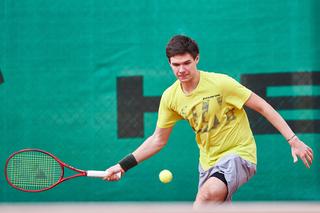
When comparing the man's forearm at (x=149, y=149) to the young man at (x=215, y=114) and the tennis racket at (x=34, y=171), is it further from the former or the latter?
the tennis racket at (x=34, y=171)

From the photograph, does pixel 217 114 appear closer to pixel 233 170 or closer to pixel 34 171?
pixel 233 170

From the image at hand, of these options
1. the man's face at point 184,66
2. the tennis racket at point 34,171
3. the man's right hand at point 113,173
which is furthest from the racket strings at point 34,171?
the man's face at point 184,66

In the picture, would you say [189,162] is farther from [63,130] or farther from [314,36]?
[314,36]

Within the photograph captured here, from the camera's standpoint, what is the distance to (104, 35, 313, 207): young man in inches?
140

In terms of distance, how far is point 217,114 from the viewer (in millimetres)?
3631

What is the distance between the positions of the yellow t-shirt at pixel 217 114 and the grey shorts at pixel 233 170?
36 mm

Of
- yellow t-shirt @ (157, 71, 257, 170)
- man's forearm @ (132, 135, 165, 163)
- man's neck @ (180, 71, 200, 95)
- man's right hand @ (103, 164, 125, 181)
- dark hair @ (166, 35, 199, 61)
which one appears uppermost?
dark hair @ (166, 35, 199, 61)

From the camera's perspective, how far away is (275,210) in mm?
1374

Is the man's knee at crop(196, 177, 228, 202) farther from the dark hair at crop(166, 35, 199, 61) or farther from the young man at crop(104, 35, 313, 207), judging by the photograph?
the dark hair at crop(166, 35, 199, 61)

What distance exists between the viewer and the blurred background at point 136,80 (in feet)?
16.8

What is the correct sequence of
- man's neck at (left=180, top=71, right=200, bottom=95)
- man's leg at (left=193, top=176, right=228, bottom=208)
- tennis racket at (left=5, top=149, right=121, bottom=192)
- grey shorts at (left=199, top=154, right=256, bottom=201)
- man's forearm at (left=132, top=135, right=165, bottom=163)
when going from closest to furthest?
man's leg at (left=193, top=176, right=228, bottom=208) → grey shorts at (left=199, top=154, right=256, bottom=201) → man's neck at (left=180, top=71, right=200, bottom=95) → man's forearm at (left=132, top=135, right=165, bottom=163) → tennis racket at (left=5, top=149, right=121, bottom=192)

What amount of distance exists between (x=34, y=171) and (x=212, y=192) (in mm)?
1430

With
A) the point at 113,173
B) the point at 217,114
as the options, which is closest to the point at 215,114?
the point at 217,114

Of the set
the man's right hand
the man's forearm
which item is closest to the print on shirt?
the man's forearm
